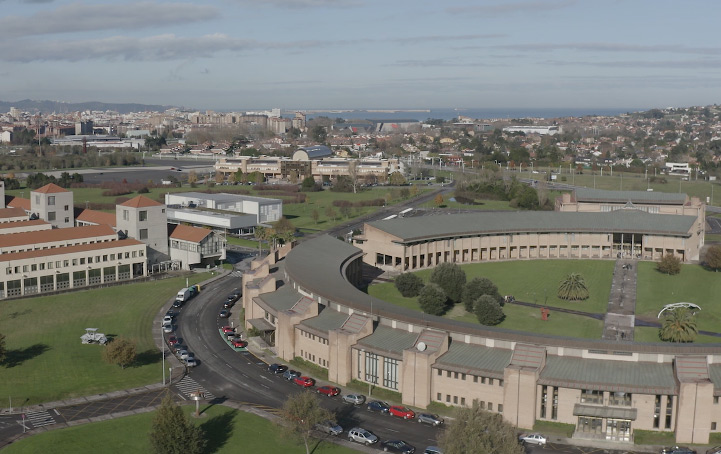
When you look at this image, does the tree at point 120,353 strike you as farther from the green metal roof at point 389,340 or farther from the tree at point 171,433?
the green metal roof at point 389,340

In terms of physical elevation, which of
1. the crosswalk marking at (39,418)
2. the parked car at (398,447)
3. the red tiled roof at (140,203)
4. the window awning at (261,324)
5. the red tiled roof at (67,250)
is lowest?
the crosswalk marking at (39,418)

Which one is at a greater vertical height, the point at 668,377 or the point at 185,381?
the point at 668,377

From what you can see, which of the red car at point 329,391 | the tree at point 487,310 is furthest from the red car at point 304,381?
the tree at point 487,310

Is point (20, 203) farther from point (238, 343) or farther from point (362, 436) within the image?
point (362, 436)

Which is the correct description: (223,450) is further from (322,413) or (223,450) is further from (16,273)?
(16,273)

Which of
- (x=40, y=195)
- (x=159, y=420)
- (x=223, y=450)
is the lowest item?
(x=223, y=450)

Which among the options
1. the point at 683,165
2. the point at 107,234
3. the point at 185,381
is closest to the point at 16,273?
the point at 107,234
